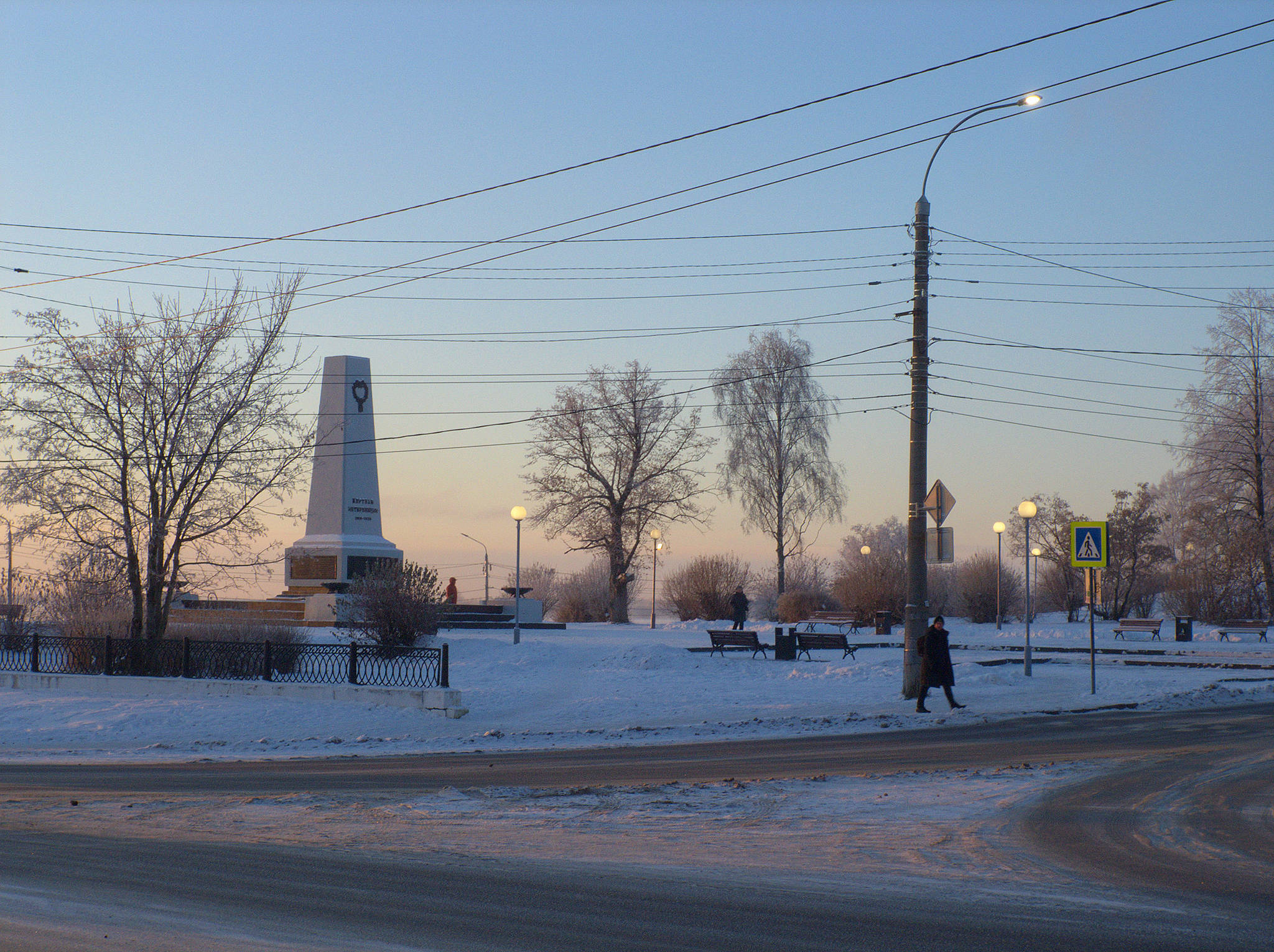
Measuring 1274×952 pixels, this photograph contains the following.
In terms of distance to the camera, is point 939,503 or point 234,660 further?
point 234,660

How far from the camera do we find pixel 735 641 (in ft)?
94.6

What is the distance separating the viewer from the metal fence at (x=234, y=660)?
2014 centimetres

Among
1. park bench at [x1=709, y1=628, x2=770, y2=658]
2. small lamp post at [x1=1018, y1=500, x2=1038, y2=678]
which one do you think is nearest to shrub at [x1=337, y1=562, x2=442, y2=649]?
park bench at [x1=709, y1=628, x2=770, y2=658]

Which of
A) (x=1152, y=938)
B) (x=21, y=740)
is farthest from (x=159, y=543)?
(x=1152, y=938)

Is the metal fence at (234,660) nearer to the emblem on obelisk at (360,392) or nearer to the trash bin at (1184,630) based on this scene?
the emblem on obelisk at (360,392)

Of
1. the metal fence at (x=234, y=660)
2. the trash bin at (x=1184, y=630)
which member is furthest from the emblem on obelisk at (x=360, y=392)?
the trash bin at (x=1184, y=630)

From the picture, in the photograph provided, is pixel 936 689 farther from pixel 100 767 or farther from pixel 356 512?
pixel 356 512

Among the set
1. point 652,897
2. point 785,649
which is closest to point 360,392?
point 785,649

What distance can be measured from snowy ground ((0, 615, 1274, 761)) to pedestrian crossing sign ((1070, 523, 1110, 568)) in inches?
96.3

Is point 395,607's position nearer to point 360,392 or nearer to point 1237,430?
point 360,392

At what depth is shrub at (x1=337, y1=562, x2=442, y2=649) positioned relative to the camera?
24.3 meters

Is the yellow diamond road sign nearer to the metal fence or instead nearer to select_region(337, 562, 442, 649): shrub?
the metal fence

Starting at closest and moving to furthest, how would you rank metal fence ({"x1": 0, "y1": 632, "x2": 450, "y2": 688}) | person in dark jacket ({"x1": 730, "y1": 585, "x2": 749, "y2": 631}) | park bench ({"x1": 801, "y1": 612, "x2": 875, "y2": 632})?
1. metal fence ({"x1": 0, "y1": 632, "x2": 450, "y2": 688})
2. person in dark jacket ({"x1": 730, "y1": 585, "x2": 749, "y2": 631})
3. park bench ({"x1": 801, "y1": 612, "x2": 875, "y2": 632})

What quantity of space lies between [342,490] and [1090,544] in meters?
22.8
